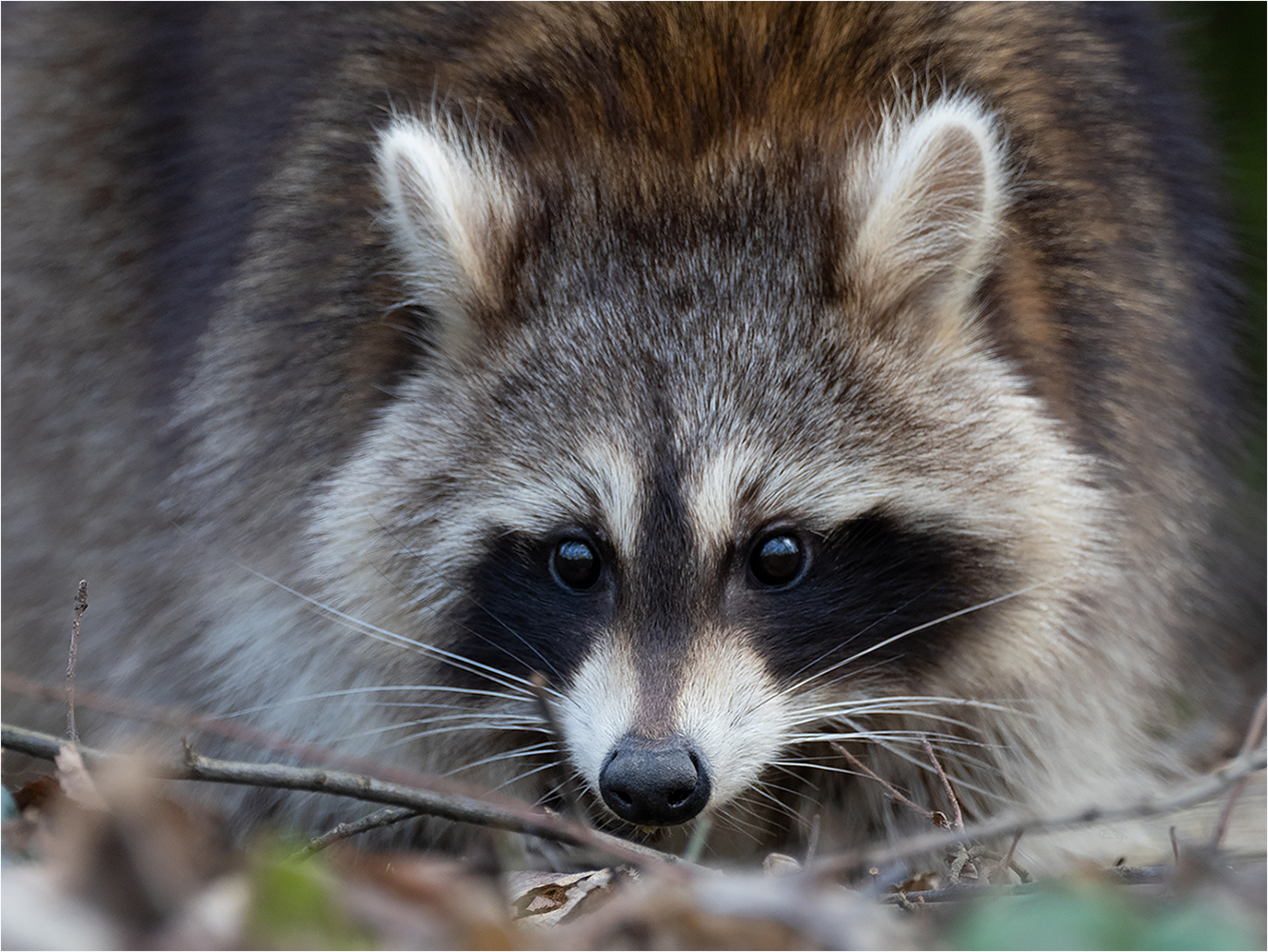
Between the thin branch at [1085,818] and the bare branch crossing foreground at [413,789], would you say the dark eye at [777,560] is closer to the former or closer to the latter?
the bare branch crossing foreground at [413,789]

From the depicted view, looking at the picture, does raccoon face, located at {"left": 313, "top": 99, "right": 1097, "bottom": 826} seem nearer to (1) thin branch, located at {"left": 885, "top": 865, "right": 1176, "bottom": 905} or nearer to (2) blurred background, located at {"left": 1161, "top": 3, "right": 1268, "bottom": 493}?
(1) thin branch, located at {"left": 885, "top": 865, "right": 1176, "bottom": 905}

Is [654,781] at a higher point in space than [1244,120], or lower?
lower

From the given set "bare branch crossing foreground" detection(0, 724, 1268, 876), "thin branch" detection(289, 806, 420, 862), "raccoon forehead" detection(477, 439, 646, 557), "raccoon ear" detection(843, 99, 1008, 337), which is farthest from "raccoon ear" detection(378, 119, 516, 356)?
"bare branch crossing foreground" detection(0, 724, 1268, 876)

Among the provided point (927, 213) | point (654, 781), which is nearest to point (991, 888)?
point (654, 781)

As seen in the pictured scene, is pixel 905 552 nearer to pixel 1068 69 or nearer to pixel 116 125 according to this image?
pixel 1068 69

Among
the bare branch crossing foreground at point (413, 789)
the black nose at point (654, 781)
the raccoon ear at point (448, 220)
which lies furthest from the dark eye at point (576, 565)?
the bare branch crossing foreground at point (413, 789)

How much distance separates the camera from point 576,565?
2.96 m

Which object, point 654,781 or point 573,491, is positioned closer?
point 654,781

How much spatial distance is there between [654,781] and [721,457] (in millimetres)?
685

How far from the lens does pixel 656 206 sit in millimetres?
3111

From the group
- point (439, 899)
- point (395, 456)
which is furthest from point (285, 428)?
point (439, 899)

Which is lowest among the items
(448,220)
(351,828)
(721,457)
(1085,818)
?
(351,828)

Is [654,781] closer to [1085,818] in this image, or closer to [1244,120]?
[1085,818]

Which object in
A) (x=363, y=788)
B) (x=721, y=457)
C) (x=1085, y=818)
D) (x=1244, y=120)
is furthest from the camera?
(x=1244, y=120)
